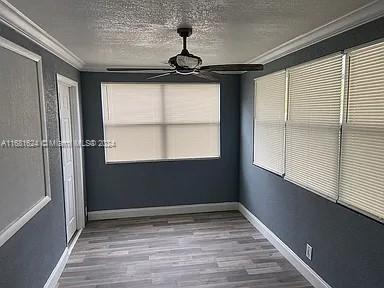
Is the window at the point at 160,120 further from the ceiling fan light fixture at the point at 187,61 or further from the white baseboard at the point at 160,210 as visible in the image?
the ceiling fan light fixture at the point at 187,61

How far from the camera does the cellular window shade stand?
8.37 ft

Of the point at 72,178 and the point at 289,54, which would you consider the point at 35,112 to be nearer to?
the point at 72,178

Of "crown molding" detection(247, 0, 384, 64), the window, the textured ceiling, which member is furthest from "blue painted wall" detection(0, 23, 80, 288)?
"crown molding" detection(247, 0, 384, 64)

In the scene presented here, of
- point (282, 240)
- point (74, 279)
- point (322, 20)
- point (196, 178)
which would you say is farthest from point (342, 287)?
point (196, 178)

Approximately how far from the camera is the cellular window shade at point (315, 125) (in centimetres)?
255

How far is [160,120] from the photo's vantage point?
472cm

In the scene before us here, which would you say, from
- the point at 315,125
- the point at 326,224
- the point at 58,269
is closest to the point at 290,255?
the point at 326,224

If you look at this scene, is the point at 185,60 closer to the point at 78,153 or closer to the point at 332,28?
the point at 332,28

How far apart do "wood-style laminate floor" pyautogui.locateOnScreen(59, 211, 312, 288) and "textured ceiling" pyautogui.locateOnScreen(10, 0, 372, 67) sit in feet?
7.61

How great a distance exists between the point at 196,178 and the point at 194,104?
1.21 m

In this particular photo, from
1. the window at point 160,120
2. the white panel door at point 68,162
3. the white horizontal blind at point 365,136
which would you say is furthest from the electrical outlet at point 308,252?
the white panel door at point 68,162

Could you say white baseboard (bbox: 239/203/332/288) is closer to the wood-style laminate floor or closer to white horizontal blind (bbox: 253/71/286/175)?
the wood-style laminate floor

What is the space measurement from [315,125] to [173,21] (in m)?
1.61

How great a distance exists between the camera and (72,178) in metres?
4.15
